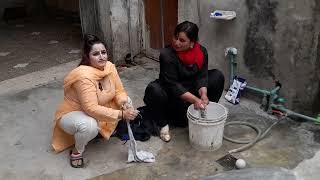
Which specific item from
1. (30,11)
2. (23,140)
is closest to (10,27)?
(30,11)

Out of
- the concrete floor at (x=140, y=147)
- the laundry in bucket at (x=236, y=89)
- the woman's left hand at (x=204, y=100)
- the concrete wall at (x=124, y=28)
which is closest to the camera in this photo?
the concrete floor at (x=140, y=147)

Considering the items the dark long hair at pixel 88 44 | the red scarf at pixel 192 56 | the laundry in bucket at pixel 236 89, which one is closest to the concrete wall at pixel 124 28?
the laundry in bucket at pixel 236 89

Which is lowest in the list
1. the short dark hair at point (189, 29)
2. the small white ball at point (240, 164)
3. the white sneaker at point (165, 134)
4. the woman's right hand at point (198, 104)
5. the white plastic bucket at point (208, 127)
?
the small white ball at point (240, 164)

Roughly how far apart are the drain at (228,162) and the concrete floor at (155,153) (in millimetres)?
48

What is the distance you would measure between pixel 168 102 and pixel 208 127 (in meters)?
0.57

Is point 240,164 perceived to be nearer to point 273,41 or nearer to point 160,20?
point 273,41

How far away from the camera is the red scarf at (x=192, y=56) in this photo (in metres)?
3.54

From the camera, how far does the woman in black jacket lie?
11.2 ft

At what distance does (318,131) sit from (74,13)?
6590 mm

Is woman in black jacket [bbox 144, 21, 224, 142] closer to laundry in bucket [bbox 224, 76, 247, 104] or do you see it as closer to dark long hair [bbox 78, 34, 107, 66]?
laundry in bucket [bbox 224, 76, 247, 104]

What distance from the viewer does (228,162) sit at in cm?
332

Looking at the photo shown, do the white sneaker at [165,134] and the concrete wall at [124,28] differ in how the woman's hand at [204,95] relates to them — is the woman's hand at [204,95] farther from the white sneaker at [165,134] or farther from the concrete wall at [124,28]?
the concrete wall at [124,28]

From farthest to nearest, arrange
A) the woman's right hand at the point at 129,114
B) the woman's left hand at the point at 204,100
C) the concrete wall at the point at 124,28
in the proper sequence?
1. the concrete wall at the point at 124,28
2. the woman's left hand at the point at 204,100
3. the woman's right hand at the point at 129,114

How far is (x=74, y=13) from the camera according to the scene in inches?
346
